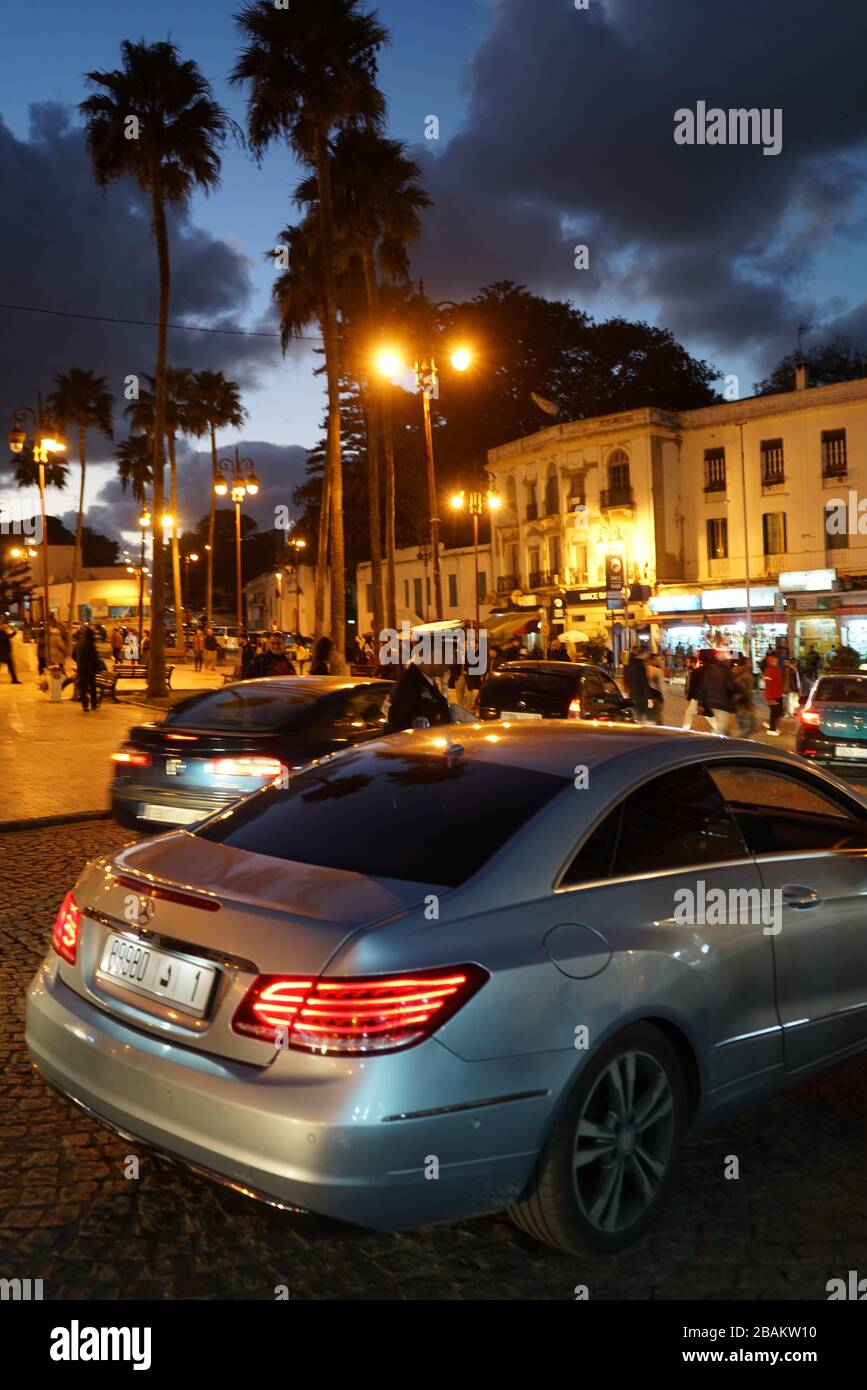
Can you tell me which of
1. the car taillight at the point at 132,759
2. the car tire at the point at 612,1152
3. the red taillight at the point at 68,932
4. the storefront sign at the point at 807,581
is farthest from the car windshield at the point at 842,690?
the storefront sign at the point at 807,581

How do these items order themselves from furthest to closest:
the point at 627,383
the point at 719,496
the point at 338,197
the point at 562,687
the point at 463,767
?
1. the point at 627,383
2. the point at 719,496
3. the point at 338,197
4. the point at 562,687
5. the point at 463,767

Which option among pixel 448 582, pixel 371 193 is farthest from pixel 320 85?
pixel 448 582

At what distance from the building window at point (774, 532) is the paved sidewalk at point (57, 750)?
100ft

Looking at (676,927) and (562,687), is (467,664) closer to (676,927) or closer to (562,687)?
(562,687)

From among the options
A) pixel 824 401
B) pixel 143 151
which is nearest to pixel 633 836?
pixel 143 151

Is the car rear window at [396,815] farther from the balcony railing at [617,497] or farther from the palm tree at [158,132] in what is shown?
the balcony railing at [617,497]

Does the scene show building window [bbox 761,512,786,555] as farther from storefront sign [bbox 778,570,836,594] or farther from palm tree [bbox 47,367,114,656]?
palm tree [bbox 47,367,114,656]

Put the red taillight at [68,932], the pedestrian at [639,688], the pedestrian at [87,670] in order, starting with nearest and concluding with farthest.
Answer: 1. the red taillight at [68,932]
2. the pedestrian at [639,688]
3. the pedestrian at [87,670]

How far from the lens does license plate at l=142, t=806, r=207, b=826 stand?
29.1 feet

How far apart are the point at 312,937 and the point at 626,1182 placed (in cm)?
126

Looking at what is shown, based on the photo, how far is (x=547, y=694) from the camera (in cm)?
1588

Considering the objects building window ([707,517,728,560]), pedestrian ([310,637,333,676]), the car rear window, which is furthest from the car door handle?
building window ([707,517,728,560])

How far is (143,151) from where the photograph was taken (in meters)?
28.5

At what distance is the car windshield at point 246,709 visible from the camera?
9297 millimetres
